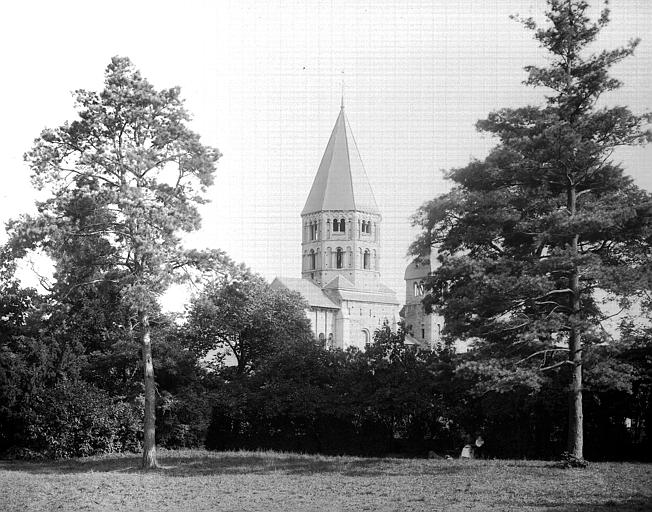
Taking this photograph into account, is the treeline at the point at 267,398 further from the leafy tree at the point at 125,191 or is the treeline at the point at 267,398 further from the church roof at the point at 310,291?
the church roof at the point at 310,291

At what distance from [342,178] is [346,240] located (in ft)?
26.9

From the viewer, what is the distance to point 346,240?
117188 millimetres

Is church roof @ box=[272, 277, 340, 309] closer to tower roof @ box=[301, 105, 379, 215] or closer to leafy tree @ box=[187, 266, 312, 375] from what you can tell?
tower roof @ box=[301, 105, 379, 215]

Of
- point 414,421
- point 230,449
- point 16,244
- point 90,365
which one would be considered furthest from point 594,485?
point 90,365

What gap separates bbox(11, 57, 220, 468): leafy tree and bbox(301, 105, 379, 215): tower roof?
9052cm

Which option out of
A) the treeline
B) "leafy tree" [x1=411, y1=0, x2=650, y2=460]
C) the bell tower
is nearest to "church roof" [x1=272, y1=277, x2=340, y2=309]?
the bell tower

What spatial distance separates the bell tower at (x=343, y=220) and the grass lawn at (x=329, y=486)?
91322 mm

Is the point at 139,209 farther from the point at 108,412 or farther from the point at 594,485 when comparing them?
the point at 594,485

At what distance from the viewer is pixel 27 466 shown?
2508 cm

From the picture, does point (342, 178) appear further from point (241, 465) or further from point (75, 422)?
point (241, 465)

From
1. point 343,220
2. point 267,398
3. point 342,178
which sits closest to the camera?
point 267,398

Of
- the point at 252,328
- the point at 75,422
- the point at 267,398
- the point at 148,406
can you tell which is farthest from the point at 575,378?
the point at 252,328

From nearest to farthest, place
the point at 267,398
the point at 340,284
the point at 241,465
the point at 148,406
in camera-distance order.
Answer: the point at 241,465
the point at 148,406
the point at 267,398
the point at 340,284

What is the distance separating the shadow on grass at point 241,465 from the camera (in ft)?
71.7
